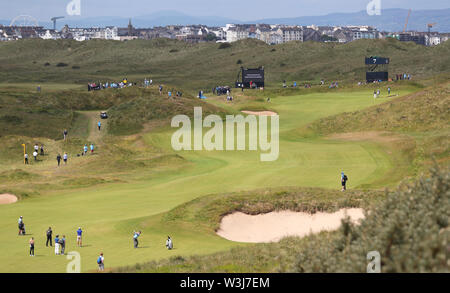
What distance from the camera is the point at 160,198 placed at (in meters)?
47.4

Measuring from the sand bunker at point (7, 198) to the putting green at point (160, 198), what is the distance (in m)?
1.34

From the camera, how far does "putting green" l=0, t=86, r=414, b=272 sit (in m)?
33.0

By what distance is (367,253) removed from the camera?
19031mm

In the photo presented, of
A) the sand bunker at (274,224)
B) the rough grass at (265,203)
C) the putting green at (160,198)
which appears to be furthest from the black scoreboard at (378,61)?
the sand bunker at (274,224)

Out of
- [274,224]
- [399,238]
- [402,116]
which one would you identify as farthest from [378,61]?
[399,238]

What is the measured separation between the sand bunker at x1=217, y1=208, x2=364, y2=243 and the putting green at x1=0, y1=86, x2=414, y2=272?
6.69 feet

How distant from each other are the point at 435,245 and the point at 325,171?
37.9m

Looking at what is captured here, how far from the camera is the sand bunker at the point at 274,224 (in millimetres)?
37750

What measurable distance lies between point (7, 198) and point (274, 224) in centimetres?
2038

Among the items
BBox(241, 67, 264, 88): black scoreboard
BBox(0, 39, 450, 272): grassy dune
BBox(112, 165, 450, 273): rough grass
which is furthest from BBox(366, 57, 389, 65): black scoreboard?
BBox(112, 165, 450, 273): rough grass

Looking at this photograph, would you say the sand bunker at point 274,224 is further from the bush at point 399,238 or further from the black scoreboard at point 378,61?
the black scoreboard at point 378,61

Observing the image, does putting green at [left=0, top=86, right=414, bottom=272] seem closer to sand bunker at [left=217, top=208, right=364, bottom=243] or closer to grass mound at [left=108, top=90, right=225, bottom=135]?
sand bunker at [left=217, top=208, right=364, bottom=243]

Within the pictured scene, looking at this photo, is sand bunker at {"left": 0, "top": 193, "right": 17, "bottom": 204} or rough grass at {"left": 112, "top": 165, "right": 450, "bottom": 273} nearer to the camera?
rough grass at {"left": 112, "top": 165, "right": 450, "bottom": 273}
